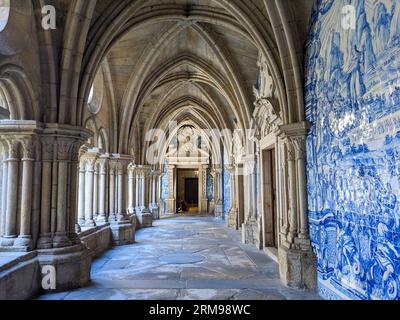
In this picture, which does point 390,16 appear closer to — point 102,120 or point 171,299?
point 171,299

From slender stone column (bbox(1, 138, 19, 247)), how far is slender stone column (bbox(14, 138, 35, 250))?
86 millimetres

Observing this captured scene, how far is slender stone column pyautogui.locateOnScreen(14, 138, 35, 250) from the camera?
402 centimetres

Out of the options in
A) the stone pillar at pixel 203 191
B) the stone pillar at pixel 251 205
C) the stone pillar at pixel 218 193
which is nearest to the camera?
the stone pillar at pixel 251 205

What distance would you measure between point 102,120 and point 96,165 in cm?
118

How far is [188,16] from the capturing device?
6605 mm

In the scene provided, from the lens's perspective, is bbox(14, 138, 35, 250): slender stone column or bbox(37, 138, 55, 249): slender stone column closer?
bbox(14, 138, 35, 250): slender stone column

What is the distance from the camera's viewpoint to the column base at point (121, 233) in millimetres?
7582

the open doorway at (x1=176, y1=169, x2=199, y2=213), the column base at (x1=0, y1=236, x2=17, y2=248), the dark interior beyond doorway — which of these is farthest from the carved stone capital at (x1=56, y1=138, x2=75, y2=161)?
the dark interior beyond doorway

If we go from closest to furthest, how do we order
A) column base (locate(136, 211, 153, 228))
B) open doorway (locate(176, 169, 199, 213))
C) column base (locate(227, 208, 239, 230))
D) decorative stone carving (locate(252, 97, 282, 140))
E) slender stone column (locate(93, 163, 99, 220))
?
decorative stone carving (locate(252, 97, 282, 140))
slender stone column (locate(93, 163, 99, 220))
column base (locate(227, 208, 239, 230))
column base (locate(136, 211, 153, 228))
open doorway (locate(176, 169, 199, 213))

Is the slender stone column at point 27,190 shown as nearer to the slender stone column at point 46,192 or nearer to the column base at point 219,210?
the slender stone column at point 46,192

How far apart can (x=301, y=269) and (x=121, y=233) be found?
4950 mm

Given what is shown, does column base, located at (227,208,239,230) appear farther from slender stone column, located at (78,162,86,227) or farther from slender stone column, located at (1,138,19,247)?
slender stone column, located at (1,138,19,247)

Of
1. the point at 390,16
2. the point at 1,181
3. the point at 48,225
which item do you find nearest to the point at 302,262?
the point at 390,16

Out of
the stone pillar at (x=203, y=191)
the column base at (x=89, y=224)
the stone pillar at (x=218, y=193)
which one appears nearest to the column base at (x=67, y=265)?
the column base at (x=89, y=224)
